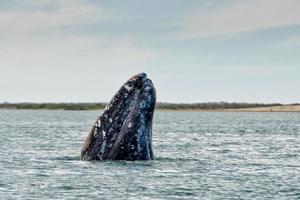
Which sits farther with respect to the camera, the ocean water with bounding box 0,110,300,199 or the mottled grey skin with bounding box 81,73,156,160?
the mottled grey skin with bounding box 81,73,156,160

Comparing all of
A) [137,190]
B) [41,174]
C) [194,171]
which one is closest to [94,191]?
[137,190]

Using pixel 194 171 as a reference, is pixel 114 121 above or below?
above

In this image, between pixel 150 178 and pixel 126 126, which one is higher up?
pixel 126 126

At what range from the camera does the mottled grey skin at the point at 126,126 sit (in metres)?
20.8

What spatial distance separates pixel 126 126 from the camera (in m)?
20.9

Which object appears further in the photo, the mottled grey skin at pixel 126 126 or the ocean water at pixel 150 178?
the mottled grey skin at pixel 126 126

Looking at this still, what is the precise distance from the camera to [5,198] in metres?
15.9

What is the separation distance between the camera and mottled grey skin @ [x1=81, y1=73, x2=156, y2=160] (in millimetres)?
20797

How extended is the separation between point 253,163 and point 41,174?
7577 millimetres

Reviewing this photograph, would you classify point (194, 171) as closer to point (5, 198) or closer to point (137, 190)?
point (137, 190)

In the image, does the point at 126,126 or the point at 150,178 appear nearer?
the point at 150,178

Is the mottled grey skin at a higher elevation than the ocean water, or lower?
higher

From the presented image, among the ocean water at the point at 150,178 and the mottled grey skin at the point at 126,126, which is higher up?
the mottled grey skin at the point at 126,126

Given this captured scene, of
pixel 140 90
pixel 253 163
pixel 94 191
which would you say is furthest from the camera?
pixel 253 163
